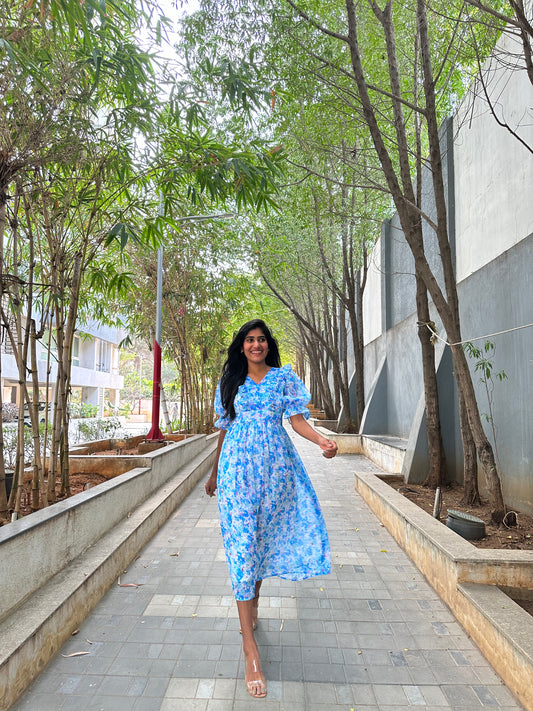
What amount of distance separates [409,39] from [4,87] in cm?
521

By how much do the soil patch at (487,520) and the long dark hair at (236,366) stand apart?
6.76 ft

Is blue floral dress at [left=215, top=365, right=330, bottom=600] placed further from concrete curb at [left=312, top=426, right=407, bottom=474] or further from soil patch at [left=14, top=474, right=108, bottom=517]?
concrete curb at [left=312, top=426, right=407, bottom=474]

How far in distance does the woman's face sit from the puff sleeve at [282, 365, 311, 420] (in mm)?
149

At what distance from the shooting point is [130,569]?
3832mm

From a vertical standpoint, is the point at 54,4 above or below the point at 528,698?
above

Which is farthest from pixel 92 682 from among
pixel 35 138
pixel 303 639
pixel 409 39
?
pixel 409 39

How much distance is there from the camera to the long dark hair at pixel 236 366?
9.17 feet

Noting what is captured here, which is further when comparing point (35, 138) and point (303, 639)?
point (35, 138)

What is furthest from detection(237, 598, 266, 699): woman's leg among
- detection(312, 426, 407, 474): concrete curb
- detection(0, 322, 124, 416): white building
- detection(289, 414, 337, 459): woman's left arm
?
detection(0, 322, 124, 416): white building

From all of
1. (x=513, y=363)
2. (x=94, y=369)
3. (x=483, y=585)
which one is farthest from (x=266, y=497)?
(x=94, y=369)

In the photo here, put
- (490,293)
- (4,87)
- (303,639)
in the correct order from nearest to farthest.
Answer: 1. (303,639)
2. (4,87)
3. (490,293)

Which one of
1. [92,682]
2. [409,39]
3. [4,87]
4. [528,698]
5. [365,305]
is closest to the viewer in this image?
[528,698]

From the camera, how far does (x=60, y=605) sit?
103 inches

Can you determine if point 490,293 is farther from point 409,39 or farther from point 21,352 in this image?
point 21,352
